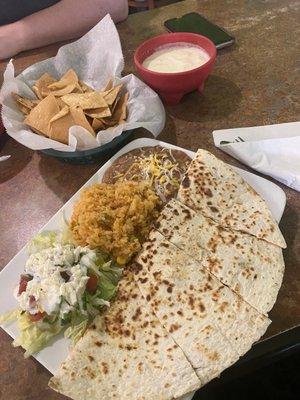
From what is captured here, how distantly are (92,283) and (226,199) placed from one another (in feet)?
1.84

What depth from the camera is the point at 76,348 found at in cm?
122

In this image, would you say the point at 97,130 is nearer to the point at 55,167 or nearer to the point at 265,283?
the point at 55,167

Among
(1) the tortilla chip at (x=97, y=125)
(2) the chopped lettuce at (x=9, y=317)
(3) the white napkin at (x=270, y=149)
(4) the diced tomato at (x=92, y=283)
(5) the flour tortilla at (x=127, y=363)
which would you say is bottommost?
(5) the flour tortilla at (x=127, y=363)

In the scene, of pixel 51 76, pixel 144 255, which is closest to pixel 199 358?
pixel 144 255

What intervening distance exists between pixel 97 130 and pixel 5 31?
1.12 m

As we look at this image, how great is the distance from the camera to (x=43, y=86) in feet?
6.70

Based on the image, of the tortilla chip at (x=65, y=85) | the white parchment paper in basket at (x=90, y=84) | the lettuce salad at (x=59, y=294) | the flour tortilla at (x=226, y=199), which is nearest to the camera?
the lettuce salad at (x=59, y=294)

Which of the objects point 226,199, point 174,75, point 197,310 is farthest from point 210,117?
point 197,310

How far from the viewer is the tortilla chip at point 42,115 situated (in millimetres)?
1806

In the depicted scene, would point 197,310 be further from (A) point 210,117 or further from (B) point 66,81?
(B) point 66,81

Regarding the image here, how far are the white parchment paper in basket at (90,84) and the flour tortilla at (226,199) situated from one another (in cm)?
40

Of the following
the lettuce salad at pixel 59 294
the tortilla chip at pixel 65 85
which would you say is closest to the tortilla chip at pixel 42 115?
the tortilla chip at pixel 65 85

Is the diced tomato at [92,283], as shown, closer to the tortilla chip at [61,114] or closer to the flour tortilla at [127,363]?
the flour tortilla at [127,363]

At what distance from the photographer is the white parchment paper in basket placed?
1757 millimetres
